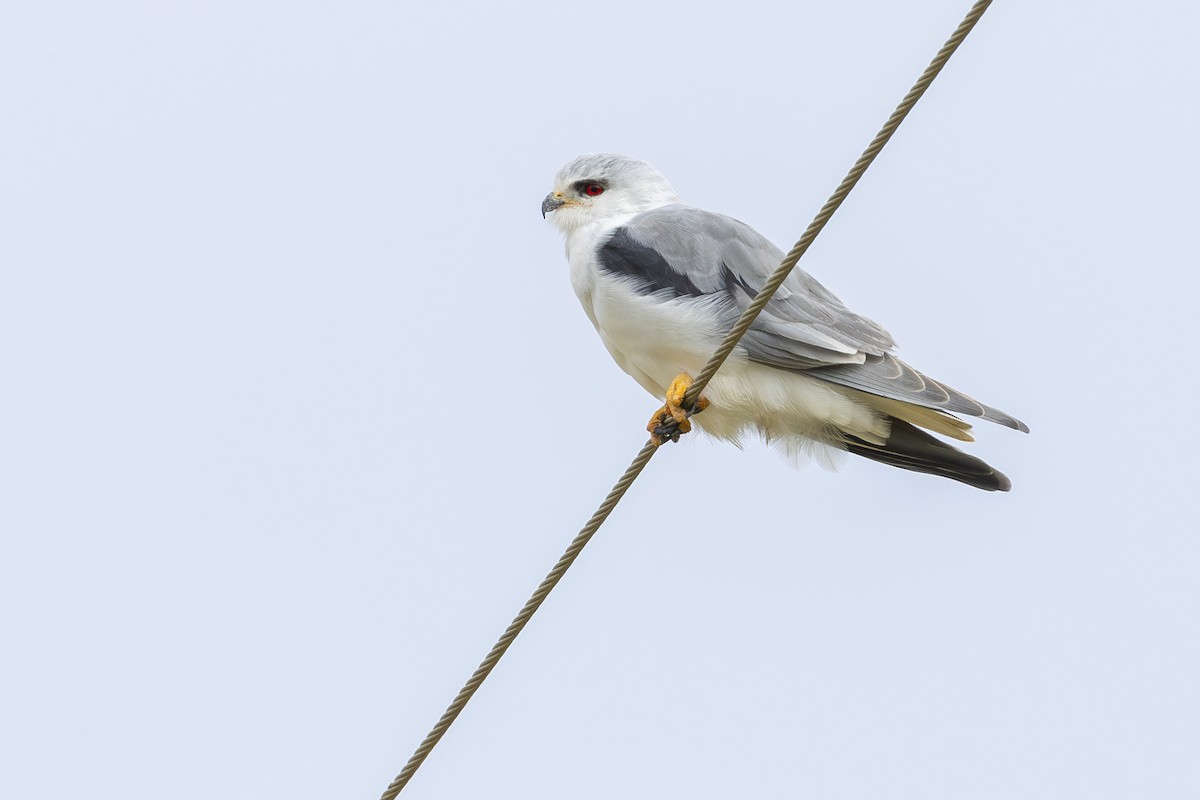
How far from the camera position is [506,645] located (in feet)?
12.6

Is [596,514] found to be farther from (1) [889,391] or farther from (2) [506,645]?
(1) [889,391]

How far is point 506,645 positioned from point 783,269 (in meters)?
1.22

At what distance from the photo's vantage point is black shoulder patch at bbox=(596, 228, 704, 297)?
18.3ft

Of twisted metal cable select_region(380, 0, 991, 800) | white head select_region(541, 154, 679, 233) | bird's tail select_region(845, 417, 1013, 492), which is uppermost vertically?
white head select_region(541, 154, 679, 233)

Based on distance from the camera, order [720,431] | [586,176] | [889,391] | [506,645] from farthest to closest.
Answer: [586,176] → [720,431] → [889,391] → [506,645]

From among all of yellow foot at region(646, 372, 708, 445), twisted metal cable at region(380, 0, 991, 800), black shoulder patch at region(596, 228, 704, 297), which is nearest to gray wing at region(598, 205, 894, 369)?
black shoulder patch at region(596, 228, 704, 297)

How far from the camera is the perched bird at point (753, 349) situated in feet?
17.9

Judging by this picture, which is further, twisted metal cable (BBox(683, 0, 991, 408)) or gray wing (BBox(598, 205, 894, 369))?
gray wing (BBox(598, 205, 894, 369))

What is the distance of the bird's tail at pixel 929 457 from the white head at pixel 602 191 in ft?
4.42

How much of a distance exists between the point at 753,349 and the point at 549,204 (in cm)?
136

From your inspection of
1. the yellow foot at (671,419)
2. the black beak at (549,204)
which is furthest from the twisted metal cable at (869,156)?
the black beak at (549,204)

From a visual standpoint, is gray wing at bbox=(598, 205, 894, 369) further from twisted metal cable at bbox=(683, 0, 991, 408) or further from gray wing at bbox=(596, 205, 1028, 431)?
twisted metal cable at bbox=(683, 0, 991, 408)

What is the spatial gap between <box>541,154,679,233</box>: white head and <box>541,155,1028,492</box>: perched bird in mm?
280

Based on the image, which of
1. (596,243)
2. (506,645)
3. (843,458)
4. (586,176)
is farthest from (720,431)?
(506,645)
